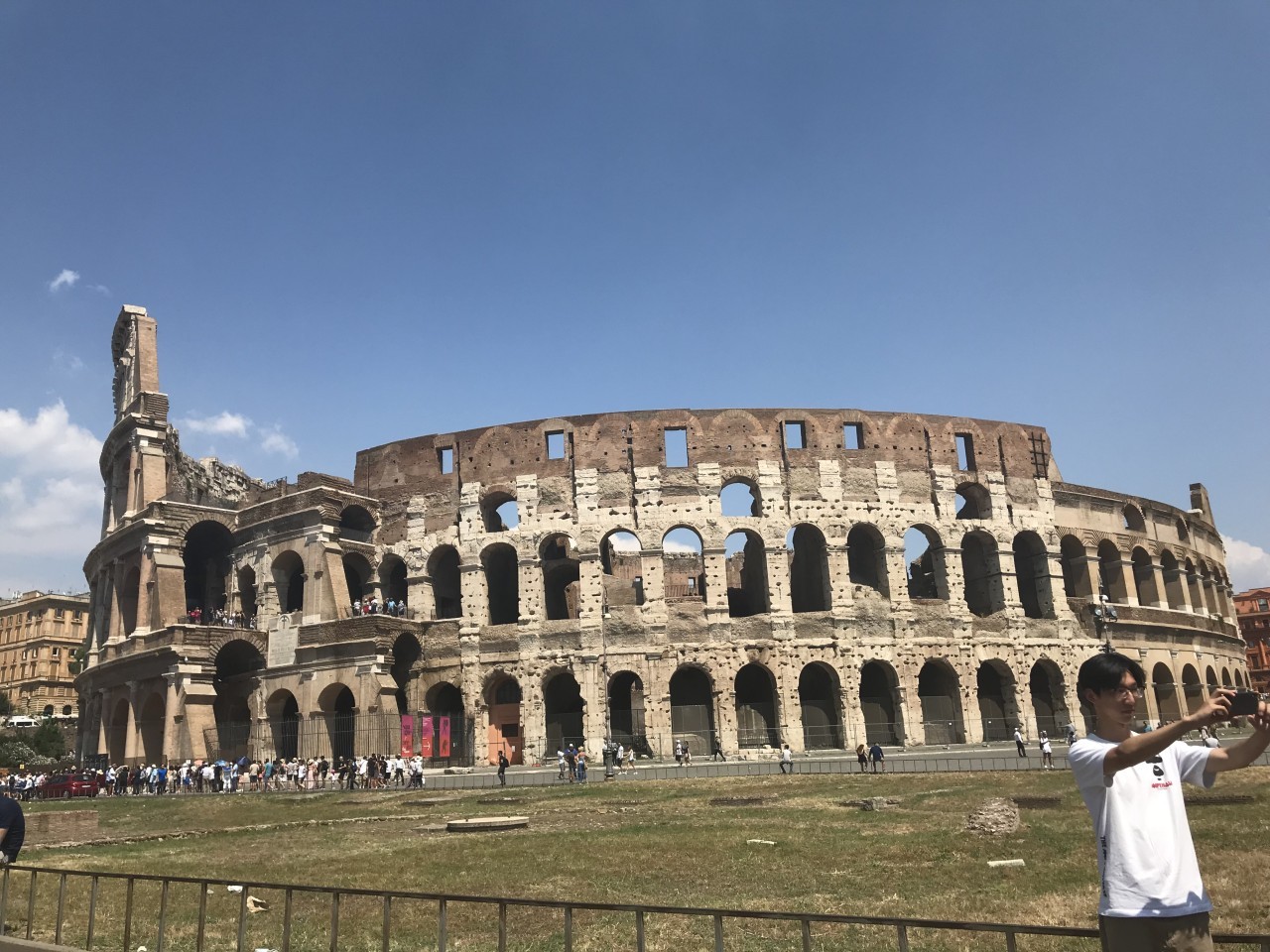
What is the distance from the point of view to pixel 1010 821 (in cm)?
1521

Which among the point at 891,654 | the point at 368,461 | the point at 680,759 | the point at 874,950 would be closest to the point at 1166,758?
the point at 874,950

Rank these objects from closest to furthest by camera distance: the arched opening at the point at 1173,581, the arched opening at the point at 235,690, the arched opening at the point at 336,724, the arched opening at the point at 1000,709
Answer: the arched opening at the point at 336,724
the arched opening at the point at 235,690
the arched opening at the point at 1000,709
the arched opening at the point at 1173,581

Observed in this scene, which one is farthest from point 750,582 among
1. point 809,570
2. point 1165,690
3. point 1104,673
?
point 1104,673

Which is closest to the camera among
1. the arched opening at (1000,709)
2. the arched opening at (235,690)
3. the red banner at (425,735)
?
the red banner at (425,735)

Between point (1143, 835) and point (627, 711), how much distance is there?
1456 inches

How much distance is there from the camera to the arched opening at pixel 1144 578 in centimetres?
4556

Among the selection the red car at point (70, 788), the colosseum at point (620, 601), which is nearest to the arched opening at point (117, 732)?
the colosseum at point (620, 601)

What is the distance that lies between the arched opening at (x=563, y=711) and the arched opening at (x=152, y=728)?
47.7 ft

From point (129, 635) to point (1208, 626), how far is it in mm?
47329

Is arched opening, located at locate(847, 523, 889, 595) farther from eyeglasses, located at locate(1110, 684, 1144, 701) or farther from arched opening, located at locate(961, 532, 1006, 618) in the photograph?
eyeglasses, located at locate(1110, 684, 1144, 701)

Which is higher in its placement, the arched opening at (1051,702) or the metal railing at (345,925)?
the arched opening at (1051,702)

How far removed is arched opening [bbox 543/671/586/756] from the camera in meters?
38.7

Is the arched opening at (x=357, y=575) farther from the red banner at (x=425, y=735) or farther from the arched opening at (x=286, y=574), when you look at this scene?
the red banner at (x=425, y=735)

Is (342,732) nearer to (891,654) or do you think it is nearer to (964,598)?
(891,654)
